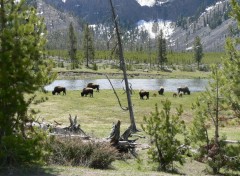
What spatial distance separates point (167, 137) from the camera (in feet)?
58.9

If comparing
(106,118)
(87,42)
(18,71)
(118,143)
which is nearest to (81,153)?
(118,143)

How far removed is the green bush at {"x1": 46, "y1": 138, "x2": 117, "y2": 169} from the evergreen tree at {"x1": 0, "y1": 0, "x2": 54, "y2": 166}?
2.89 meters

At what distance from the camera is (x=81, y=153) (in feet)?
57.1

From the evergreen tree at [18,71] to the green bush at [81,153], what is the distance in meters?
2.89

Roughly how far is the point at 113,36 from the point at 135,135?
909cm

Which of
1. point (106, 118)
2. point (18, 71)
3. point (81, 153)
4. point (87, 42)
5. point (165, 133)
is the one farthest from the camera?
point (87, 42)

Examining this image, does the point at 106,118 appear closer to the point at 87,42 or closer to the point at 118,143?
the point at 118,143

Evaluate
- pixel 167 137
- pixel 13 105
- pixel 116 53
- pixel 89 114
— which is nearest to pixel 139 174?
pixel 167 137

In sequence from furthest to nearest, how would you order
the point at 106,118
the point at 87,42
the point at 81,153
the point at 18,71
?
the point at 87,42 → the point at 106,118 → the point at 81,153 → the point at 18,71

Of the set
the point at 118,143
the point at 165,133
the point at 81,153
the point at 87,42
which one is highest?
the point at 87,42

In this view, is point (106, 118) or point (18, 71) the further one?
point (106, 118)

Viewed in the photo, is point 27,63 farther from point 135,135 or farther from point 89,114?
point 89,114

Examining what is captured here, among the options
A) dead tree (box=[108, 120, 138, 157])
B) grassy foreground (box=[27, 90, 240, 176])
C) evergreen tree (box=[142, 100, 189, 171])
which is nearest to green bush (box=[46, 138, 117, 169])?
grassy foreground (box=[27, 90, 240, 176])

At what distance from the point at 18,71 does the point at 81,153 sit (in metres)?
5.69
